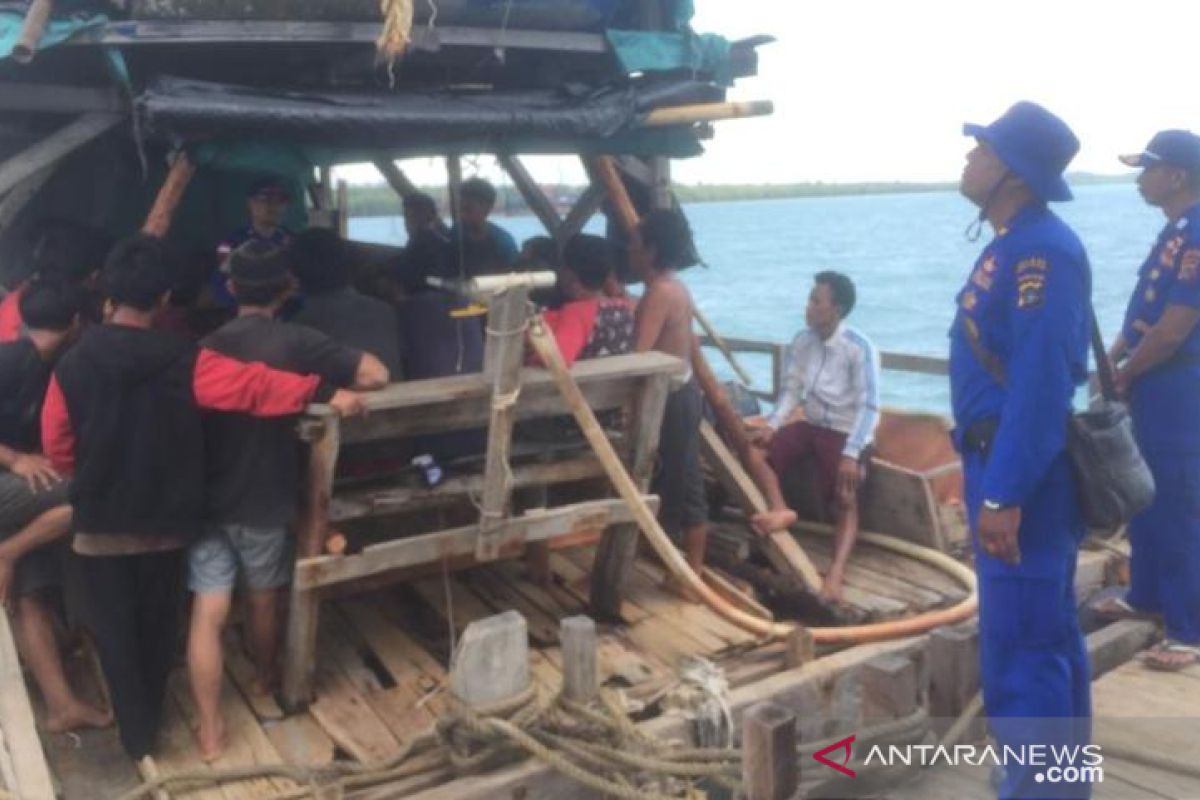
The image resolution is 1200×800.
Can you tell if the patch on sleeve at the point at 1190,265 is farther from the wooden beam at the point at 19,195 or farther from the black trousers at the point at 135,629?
the wooden beam at the point at 19,195

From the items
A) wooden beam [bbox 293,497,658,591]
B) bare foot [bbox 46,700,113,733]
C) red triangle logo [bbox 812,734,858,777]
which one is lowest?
bare foot [bbox 46,700,113,733]

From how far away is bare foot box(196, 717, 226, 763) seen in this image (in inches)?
151

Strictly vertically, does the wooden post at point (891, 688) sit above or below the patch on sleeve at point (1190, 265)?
below

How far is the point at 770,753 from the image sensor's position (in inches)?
108

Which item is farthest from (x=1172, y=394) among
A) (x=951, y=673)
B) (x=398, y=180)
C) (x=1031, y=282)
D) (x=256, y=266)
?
(x=398, y=180)

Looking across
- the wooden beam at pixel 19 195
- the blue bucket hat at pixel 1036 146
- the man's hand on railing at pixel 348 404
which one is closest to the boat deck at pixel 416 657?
the man's hand on railing at pixel 348 404

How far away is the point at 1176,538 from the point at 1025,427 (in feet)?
6.41

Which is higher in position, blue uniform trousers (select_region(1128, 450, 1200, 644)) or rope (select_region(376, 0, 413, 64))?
rope (select_region(376, 0, 413, 64))

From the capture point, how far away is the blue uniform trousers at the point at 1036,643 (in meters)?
3.09

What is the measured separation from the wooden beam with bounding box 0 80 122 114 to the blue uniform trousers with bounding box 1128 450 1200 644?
4.51 meters

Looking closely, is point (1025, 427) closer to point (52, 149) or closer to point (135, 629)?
point (135, 629)

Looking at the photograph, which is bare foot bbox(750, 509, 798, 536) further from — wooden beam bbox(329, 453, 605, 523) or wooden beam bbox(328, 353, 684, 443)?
wooden beam bbox(329, 453, 605, 523)

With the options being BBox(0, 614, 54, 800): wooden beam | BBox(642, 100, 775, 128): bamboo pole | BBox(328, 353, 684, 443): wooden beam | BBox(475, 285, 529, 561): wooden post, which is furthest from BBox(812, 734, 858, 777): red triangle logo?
BBox(642, 100, 775, 128): bamboo pole

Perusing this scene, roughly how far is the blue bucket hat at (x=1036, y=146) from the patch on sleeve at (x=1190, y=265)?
Result: 1.55 m
